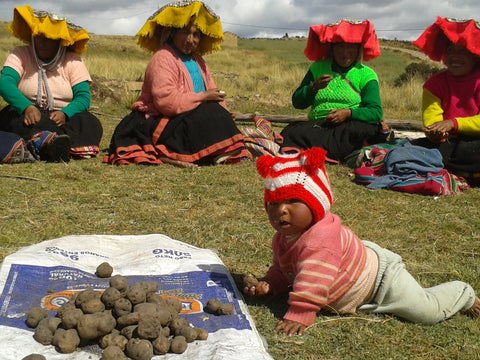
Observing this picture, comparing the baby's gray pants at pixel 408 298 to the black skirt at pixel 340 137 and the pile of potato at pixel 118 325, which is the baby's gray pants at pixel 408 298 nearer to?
the pile of potato at pixel 118 325

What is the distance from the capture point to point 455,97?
5730mm

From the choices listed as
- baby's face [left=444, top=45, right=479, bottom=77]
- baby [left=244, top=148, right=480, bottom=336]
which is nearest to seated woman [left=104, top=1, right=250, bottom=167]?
baby's face [left=444, top=45, right=479, bottom=77]

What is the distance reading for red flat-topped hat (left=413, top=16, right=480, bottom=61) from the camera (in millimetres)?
5305

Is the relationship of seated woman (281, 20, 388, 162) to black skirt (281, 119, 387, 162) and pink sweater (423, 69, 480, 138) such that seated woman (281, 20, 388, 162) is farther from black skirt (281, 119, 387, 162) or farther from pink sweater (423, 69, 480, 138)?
pink sweater (423, 69, 480, 138)

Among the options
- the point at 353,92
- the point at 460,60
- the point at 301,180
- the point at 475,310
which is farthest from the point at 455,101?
the point at 301,180

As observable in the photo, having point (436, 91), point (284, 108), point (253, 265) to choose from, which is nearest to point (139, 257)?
point (253, 265)

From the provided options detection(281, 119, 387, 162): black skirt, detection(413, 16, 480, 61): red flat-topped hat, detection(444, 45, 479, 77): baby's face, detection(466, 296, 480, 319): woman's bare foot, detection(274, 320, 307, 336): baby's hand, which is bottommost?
detection(466, 296, 480, 319): woman's bare foot

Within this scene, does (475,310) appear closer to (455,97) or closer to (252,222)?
(252,222)

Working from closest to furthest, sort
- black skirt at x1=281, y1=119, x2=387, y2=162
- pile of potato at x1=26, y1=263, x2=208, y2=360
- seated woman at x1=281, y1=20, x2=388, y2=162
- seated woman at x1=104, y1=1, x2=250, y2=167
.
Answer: pile of potato at x1=26, y1=263, x2=208, y2=360 → seated woman at x1=104, y1=1, x2=250, y2=167 → seated woman at x1=281, y1=20, x2=388, y2=162 → black skirt at x1=281, y1=119, x2=387, y2=162

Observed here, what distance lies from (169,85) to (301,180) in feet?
13.0

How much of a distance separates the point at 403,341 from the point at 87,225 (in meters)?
2.43

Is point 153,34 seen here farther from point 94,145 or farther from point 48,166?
point 48,166

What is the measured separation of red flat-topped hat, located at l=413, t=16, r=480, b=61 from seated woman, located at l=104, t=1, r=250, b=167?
7.67 feet

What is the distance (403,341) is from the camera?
2.43m
